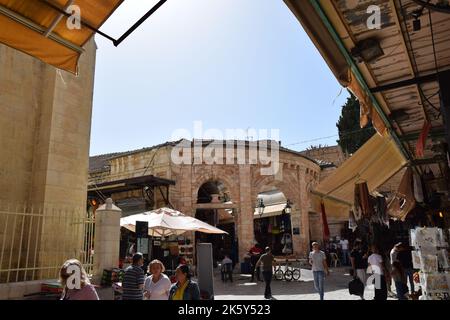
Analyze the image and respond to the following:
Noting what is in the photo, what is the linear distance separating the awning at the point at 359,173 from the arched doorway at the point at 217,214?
12.4 m

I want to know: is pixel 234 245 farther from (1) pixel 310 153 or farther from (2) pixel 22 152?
(1) pixel 310 153

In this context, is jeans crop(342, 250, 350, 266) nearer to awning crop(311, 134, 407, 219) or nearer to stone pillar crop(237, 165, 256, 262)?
stone pillar crop(237, 165, 256, 262)

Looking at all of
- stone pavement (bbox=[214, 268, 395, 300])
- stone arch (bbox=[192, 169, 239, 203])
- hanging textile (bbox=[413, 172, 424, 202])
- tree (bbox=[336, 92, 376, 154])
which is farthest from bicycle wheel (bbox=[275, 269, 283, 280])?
tree (bbox=[336, 92, 376, 154])

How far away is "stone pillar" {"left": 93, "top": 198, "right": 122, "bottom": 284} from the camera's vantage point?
7.62m

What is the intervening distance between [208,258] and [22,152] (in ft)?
17.4

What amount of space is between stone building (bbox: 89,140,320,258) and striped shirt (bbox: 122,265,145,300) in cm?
1230

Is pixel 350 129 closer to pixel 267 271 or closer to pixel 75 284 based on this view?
pixel 267 271

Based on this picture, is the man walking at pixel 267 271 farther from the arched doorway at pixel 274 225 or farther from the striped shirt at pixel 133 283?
the arched doorway at pixel 274 225

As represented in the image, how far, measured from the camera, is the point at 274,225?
2605 centimetres

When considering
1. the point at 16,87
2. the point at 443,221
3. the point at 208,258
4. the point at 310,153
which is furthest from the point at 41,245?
the point at 310,153

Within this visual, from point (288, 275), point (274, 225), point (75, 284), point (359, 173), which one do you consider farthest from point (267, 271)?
point (274, 225)
